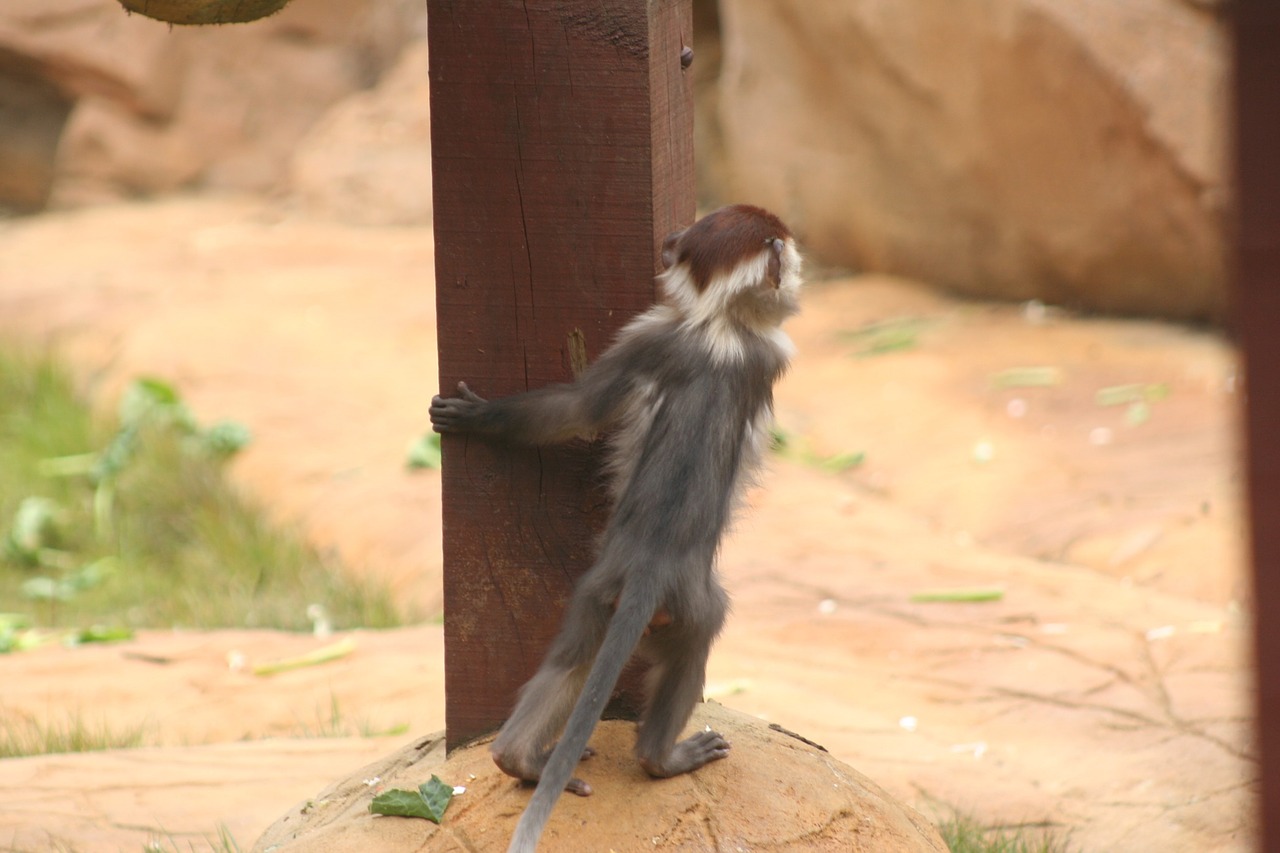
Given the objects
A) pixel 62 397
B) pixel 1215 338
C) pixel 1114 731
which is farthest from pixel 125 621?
pixel 1215 338

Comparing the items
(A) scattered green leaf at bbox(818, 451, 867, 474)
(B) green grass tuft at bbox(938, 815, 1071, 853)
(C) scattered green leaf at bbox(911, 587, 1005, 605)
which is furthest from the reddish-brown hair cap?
(A) scattered green leaf at bbox(818, 451, 867, 474)

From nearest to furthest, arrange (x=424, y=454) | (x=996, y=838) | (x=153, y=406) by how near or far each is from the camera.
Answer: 1. (x=996, y=838)
2. (x=424, y=454)
3. (x=153, y=406)

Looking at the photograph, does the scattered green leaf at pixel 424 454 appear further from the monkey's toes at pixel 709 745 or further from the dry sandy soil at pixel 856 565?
the monkey's toes at pixel 709 745

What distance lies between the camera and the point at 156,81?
574 inches

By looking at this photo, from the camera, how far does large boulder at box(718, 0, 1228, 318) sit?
9062mm

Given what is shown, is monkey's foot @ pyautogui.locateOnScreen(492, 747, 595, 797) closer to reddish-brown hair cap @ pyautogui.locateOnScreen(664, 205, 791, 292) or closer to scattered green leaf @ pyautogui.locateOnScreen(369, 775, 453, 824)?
scattered green leaf @ pyautogui.locateOnScreen(369, 775, 453, 824)

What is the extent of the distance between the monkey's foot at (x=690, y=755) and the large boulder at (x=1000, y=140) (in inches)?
259

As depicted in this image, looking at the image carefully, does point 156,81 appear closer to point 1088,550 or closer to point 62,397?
point 62,397

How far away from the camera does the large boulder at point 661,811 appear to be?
2.85 m

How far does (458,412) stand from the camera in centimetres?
303

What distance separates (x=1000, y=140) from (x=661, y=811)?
7.98 meters

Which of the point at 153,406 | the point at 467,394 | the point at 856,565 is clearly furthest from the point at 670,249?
the point at 153,406

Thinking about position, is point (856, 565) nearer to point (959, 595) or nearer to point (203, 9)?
point (959, 595)

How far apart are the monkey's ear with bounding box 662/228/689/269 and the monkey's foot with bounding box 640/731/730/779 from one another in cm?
101
